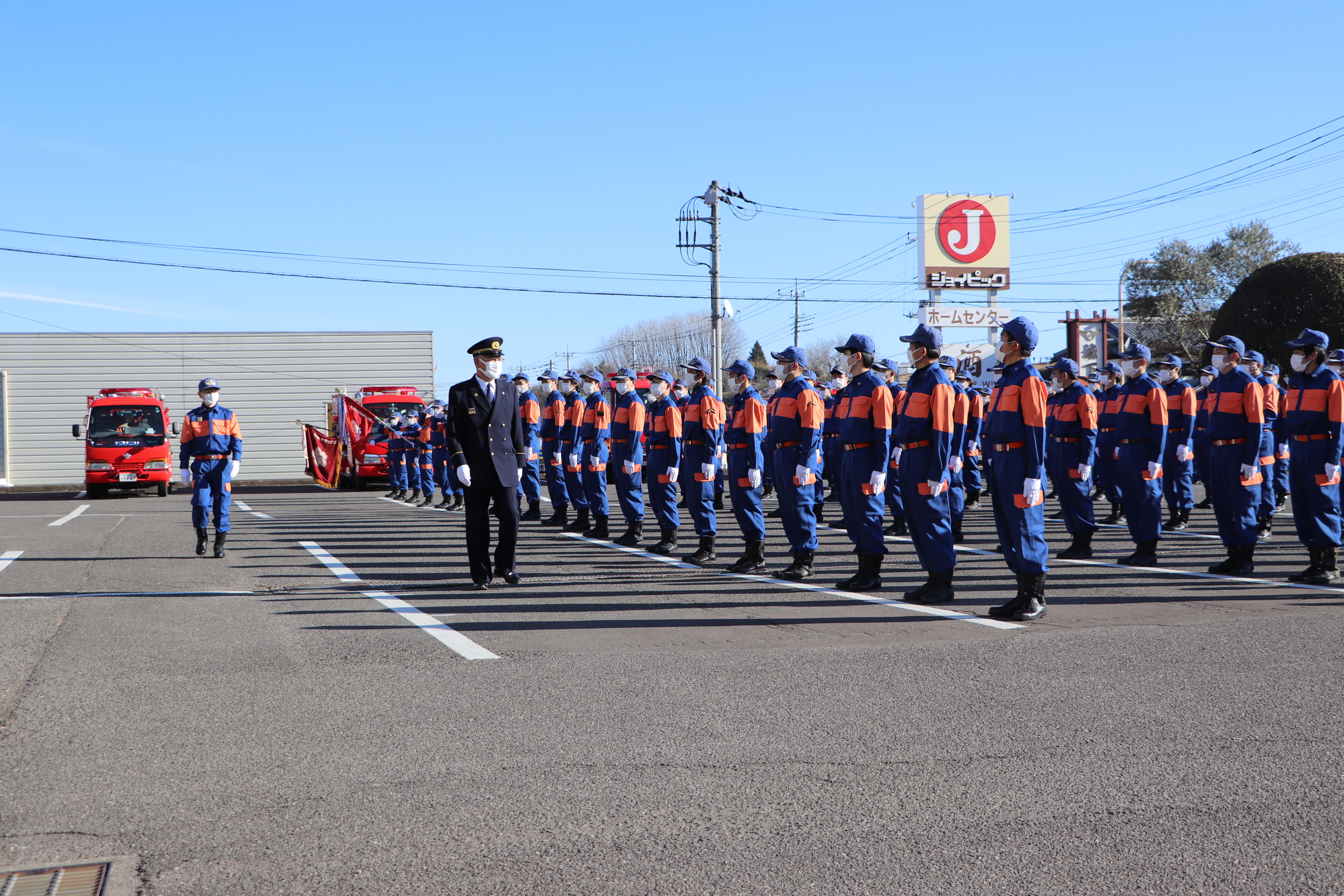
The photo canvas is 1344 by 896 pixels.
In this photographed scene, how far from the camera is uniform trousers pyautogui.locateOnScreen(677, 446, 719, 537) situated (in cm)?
1178

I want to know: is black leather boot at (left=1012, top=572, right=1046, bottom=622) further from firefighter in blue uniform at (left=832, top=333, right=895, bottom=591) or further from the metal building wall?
the metal building wall

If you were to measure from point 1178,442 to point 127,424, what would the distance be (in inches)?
1066

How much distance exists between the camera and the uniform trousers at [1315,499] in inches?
362

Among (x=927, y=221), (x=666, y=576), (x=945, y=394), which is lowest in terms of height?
(x=666, y=576)

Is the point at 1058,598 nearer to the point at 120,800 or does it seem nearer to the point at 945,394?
the point at 945,394

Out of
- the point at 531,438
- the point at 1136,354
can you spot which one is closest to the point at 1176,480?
the point at 1136,354

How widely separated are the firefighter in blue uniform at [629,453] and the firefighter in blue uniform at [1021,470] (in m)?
6.38

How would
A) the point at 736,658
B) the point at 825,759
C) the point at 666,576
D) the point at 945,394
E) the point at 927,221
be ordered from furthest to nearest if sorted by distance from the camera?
the point at 927,221, the point at 666,576, the point at 945,394, the point at 736,658, the point at 825,759

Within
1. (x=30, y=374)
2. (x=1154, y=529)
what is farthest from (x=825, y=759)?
(x=30, y=374)

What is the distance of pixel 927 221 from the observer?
47344 mm

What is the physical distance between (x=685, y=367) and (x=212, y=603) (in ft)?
17.2

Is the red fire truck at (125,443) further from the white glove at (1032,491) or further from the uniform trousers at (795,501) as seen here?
the white glove at (1032,491)

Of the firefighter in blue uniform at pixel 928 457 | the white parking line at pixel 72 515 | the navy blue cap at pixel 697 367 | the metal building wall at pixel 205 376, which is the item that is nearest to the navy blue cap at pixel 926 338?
the firefighter in blue uniform at pixel 928 457

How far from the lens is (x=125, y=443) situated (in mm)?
29922
